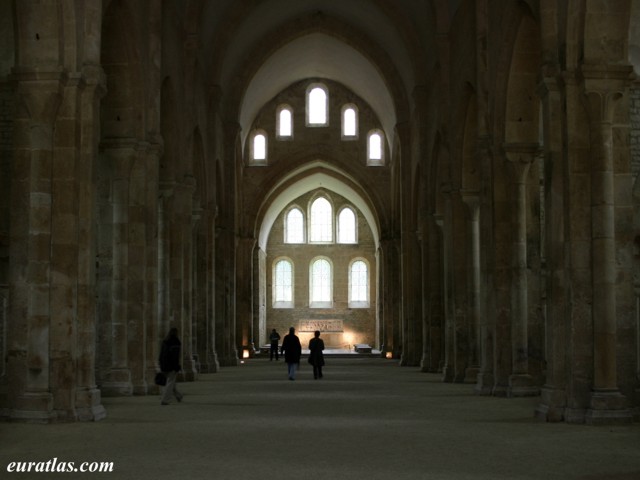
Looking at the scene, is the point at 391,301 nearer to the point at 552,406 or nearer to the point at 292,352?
the point at 292,352

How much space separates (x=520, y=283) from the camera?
19.5 m

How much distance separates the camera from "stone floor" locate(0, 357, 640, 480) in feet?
31.8

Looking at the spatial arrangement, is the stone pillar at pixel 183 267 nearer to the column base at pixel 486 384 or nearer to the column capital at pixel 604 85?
the column base at pixel 486 384

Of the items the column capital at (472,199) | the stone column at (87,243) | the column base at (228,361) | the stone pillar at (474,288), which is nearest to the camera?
the stone column at (87,243)

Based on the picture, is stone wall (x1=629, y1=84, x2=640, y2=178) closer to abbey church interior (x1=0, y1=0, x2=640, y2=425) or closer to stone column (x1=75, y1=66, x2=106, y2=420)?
abbey church interior (x1=0, y1=0, x2=640, y2=425)

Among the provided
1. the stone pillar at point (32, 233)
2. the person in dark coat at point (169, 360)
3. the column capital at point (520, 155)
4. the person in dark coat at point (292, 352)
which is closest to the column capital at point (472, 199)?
the column capital at point (520, 155)

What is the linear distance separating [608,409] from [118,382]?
10.5m

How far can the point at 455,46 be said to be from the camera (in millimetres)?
27141

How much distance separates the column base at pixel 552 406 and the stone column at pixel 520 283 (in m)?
4.64

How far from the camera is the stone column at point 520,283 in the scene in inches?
765

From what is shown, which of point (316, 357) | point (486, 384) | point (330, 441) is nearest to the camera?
point (330, 441)

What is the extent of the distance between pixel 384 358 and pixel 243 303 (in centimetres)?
769

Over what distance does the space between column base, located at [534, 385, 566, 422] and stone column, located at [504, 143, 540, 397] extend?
15.2 feet

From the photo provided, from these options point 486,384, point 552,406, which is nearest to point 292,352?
point 486,384
